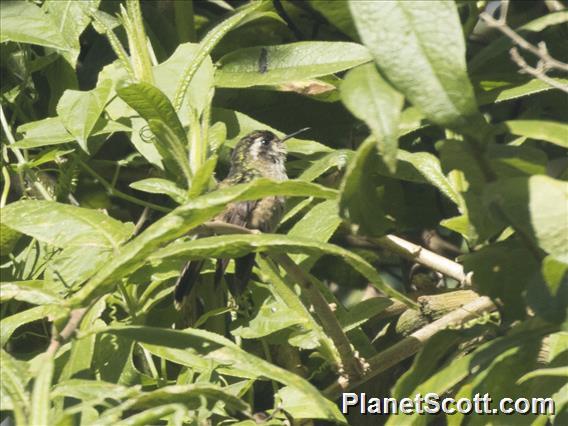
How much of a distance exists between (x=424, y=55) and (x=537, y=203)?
303 millimetres

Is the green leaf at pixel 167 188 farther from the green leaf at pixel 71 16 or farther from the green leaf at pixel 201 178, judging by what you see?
the green leaf at pixel 71 16

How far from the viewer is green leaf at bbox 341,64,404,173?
161 centimetres

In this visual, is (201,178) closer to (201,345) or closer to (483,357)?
(201,345)

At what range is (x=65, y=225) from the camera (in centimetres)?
233

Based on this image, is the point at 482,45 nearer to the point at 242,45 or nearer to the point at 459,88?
the point at 242,45

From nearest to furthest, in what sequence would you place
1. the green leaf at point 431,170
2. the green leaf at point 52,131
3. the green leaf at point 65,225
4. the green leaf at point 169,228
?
the green leaf at point 169,228
the green leaf at point 65,225
the green leaf at point 431,170
the green leaf at point 52,131

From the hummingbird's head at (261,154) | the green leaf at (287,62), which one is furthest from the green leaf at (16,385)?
the hummingbird's head at (261,154)

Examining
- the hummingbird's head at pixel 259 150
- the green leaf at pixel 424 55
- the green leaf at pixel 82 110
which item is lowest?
the hummingbird's head at pixel 259 150

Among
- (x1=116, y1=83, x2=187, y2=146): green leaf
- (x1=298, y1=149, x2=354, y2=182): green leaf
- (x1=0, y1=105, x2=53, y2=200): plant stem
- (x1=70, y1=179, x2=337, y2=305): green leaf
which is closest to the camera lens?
(x1=70, y1=179, x2=337, y2=305): green leaf

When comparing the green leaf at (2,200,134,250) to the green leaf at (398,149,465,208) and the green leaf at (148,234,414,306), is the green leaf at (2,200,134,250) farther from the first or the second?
the green leaf at (398,149,465,208)

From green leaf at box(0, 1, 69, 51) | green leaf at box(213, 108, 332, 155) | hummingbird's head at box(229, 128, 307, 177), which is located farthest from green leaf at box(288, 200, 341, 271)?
green leaf at box(0, 1, 69, 51)

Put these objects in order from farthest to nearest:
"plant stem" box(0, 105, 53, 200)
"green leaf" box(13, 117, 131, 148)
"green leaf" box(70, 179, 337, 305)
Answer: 1. "plant stem" box(0, 105, 53, 200)
2. "green leaf" box(13, 117, 131, 148)
3. "green leaf" box(70, 179, 337, 305)

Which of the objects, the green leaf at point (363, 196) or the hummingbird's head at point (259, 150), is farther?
the hummingbird's head at point (259, 150)

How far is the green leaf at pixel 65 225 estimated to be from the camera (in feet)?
7.38
